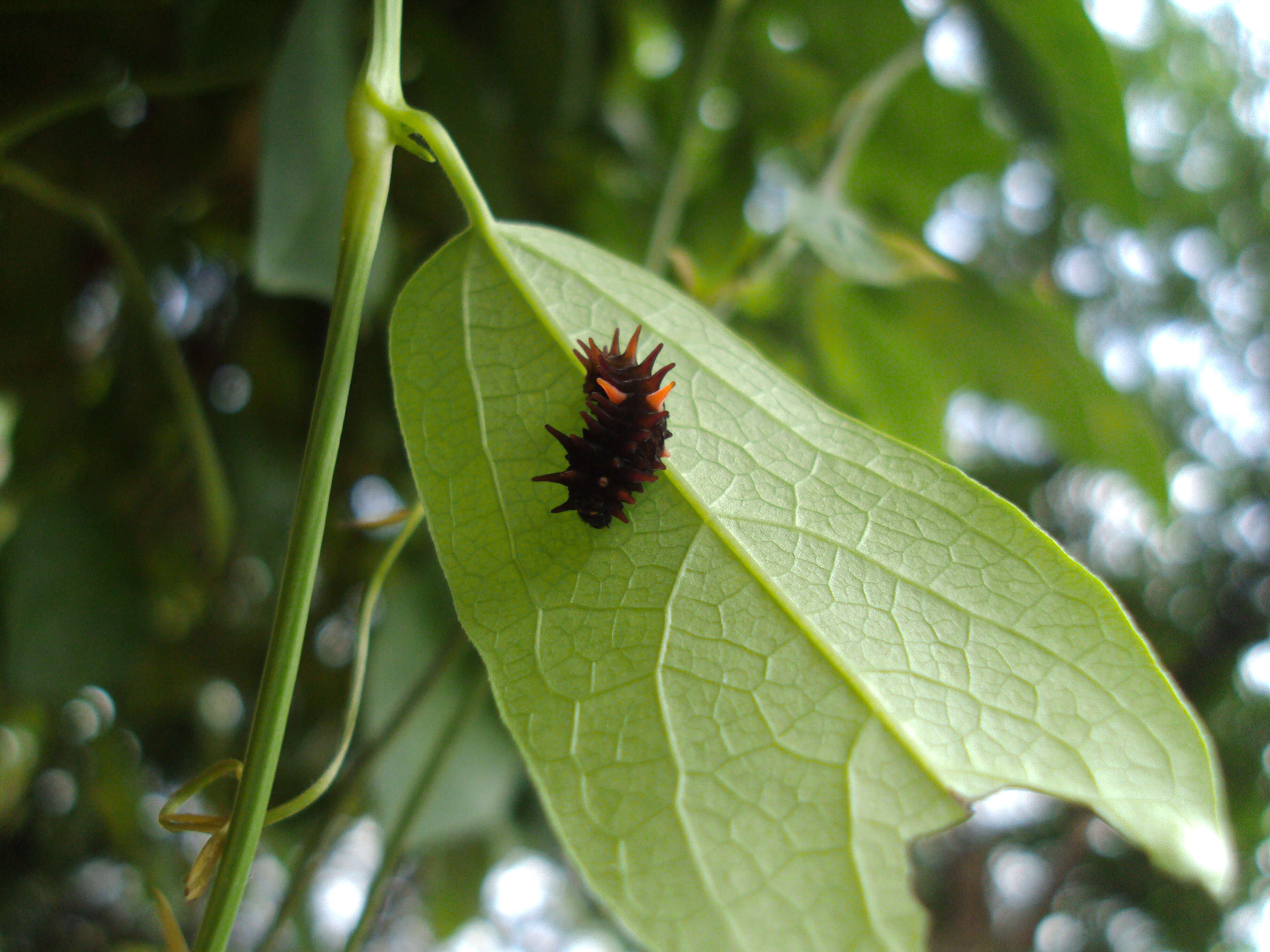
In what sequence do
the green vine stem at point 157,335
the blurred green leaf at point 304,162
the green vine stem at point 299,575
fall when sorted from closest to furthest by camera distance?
1. the green vine stem at point 299,575
2. the blurred green leaf at point 304,162
3. the green vine stem at point 157,335

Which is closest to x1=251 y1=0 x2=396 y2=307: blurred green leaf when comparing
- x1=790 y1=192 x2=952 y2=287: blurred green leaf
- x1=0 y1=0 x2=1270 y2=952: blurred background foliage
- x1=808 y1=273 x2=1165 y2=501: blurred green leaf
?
x1=0 y1=0 x2=1270 y2=952: blurred background foliage

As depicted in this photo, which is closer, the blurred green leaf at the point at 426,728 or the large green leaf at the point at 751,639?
the large green leaf at the point at 751,639

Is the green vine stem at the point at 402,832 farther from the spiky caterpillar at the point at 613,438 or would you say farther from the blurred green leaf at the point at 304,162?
the blurred green leaf at the point at 304,162

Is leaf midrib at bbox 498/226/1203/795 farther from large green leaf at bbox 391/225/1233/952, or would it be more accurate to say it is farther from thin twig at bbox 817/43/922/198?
thin twig at bbox 817/43/922/198

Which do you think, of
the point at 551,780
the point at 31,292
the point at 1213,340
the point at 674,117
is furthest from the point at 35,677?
the point at 1213,340

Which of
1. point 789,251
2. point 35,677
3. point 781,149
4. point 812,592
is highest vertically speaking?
point 781,149

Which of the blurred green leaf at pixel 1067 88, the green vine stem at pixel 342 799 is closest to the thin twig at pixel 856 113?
the blurred green leaf at pixel 1067 88

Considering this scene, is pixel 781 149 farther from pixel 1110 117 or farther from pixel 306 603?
pixel 306 603
